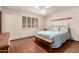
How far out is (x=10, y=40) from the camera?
1.01 m

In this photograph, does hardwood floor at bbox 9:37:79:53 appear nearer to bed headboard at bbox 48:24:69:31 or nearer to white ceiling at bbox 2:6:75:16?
bed headboard at bbox 48:24:69:31

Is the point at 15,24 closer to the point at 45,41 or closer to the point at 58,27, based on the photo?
the point at 45,41

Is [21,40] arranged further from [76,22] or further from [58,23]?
[76,22]

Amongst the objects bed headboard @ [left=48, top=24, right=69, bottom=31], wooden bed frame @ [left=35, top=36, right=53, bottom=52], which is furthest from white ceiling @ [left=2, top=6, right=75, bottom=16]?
wooden bed frame @ [left=35, top=36, right=53, bottom=52]

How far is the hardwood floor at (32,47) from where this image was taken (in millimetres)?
1016

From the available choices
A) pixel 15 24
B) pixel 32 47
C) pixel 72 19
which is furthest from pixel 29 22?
pixel 72 19

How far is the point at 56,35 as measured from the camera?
3.73 feet

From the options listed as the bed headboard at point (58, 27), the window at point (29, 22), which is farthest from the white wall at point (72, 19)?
the window at point (29, 22)

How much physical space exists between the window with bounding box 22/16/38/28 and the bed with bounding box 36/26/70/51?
14 centimetres

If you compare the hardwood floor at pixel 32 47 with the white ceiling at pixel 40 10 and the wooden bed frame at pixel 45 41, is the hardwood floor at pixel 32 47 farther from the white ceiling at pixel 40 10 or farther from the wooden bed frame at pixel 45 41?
→ the white ceiling at pixel 40 10

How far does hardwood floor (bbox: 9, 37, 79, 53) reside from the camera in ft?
3.33
